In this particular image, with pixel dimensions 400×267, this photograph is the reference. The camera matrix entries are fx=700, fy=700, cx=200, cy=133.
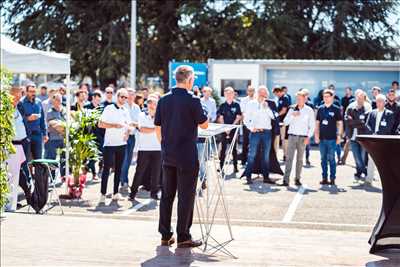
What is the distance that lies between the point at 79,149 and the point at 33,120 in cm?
115

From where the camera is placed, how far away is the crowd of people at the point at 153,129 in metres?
11.3

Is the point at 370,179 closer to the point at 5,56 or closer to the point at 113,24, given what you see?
the point at 5,56

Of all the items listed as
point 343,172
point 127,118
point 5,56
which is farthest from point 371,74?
point 5,56

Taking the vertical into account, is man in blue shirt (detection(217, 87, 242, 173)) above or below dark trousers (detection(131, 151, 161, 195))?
above

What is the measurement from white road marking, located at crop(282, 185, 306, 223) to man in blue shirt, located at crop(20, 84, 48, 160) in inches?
176

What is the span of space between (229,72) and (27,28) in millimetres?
14205

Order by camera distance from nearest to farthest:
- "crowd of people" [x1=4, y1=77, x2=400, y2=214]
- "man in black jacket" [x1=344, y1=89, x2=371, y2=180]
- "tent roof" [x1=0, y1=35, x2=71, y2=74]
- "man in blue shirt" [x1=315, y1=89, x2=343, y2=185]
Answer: "tent roof" [x1=0, y1=35, x2=71, y2=74] → "crowd of people" [x1=4, y1=77, x2=400, y2=214] → "man in blue shirt" [x1=315, y1=89, x2=343, y2=185] → "man in black jacket" [x1=344, y1=89, x2=371, y2=180]

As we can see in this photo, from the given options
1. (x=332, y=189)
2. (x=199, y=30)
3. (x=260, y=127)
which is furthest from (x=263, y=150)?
(x=199, y=30)

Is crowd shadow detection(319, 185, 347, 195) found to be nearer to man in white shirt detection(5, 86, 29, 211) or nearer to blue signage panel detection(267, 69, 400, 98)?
man in white shirt detection(5, 86, 29, 211)

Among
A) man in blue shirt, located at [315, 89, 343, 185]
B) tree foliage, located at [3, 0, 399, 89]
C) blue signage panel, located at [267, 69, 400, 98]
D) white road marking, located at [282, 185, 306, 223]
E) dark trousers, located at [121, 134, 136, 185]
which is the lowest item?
white road marking, located at [282, 185, 306, 223]

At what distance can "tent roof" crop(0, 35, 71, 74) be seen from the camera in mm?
10234

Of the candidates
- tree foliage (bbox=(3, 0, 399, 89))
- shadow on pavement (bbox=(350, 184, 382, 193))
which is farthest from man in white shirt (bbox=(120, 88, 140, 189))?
tree foliage (bbox=(3, 0, 399, 89))

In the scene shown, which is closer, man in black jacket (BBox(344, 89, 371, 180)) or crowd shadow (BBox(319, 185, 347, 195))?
crowd shadow (BBox(319, 185, 347, 195))

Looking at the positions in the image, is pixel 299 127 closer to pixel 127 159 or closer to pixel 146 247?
pixel 127 159
